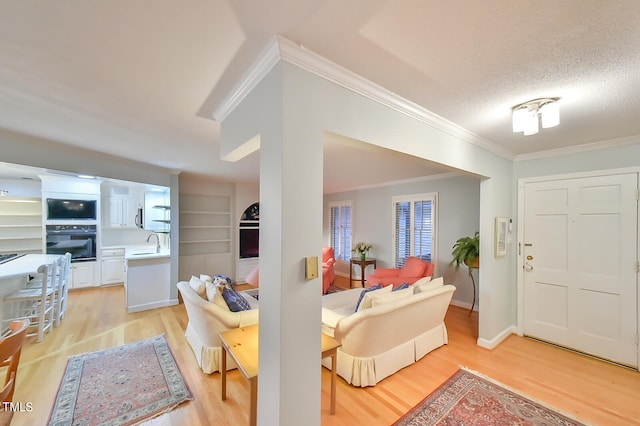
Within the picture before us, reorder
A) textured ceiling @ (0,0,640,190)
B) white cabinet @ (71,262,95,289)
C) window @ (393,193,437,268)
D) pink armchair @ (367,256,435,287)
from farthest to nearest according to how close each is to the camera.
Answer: white cabinet @ (71,262,95,289)
window @ (393,193,437,268)
pink armchair @ (367,256,435,287)
textured ceiling @ (0,0,640,190)

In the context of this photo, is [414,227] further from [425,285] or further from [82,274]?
[82,274]

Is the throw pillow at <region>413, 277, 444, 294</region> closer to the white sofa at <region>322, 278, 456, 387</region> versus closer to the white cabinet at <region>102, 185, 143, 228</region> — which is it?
the white sofa at <region>322, 278, 456, 387</region>

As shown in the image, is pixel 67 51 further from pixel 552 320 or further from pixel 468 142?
pixel 552 320

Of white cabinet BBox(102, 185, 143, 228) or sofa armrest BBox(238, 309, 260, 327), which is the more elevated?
white cabinet BBox(102, 185, 143, 228)

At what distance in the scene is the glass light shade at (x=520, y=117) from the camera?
188 centimetres

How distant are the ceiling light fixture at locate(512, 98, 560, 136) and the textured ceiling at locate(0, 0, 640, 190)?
0.07 m

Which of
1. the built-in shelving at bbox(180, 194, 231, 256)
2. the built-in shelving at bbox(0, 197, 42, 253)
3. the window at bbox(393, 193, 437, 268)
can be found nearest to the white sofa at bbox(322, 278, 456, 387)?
the window at bbox(393, 193, 437, 268)

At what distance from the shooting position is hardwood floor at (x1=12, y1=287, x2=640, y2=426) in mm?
1945

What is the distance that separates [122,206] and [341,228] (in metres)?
5.56

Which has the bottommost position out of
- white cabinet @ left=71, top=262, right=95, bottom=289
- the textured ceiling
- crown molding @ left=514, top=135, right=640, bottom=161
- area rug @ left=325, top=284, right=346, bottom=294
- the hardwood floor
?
area rug @ left=325, top=284, right=346, bottom=294

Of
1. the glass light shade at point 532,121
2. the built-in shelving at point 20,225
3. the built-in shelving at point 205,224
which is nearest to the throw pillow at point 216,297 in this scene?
the glass light shade at point 532,121

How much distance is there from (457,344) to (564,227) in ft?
6.45

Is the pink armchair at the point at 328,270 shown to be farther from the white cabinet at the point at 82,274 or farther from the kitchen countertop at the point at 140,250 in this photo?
the white cabinet at the point at 82,274

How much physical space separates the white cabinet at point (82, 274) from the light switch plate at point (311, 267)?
641 centimetres
